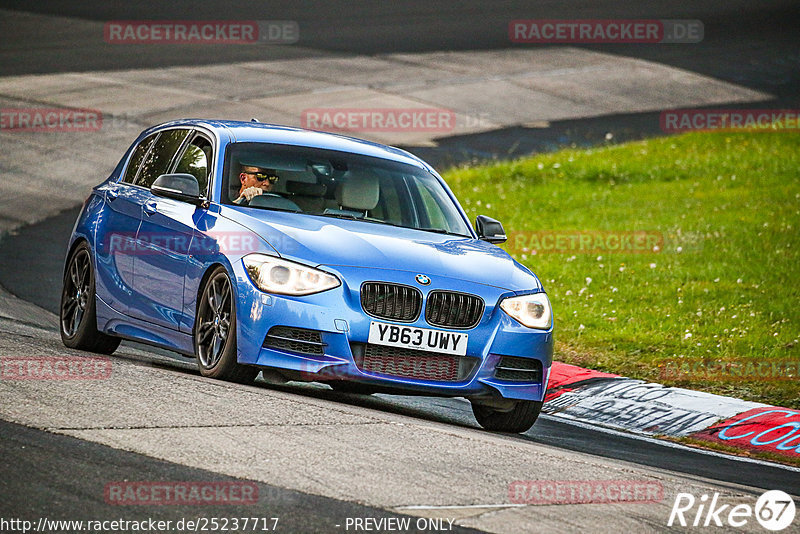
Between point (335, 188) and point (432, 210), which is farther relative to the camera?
point (432, 210)

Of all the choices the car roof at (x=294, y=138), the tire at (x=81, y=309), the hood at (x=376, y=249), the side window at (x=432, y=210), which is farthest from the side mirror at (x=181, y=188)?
the side window at (x=432, y=210)

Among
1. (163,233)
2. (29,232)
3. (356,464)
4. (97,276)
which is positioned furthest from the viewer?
(29,232)

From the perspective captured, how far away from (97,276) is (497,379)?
3.23 metres

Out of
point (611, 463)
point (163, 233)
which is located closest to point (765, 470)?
point (611, 463)

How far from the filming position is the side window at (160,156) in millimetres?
10055

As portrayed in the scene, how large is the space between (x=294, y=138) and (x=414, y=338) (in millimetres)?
2260

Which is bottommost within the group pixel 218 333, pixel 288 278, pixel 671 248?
pixel 671 248

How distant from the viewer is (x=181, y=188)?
8.91 m

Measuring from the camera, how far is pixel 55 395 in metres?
7.25

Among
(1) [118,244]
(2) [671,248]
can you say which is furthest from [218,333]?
(2) [671,248]

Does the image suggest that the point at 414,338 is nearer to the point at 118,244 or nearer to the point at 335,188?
the point at 335,188

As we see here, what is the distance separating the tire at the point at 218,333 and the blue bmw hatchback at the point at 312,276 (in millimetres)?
11

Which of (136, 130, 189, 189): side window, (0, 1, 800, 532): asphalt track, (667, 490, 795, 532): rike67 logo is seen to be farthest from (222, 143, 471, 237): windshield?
(667, 490, 795, 532): rike67 logo

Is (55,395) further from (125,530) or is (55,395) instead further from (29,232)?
(29,232)
